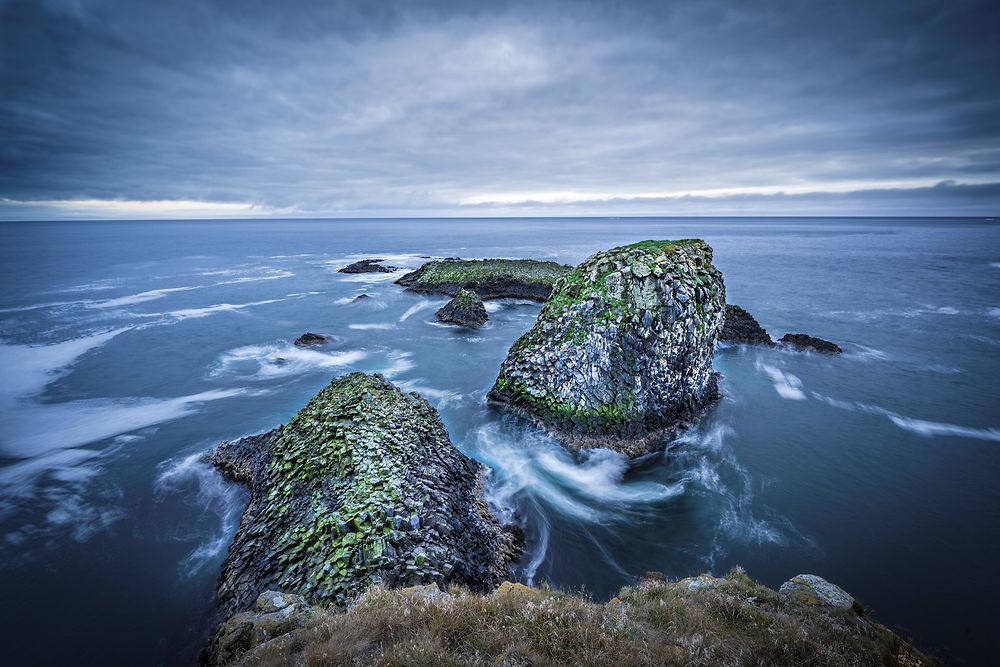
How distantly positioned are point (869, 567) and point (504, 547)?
11584 millimetres

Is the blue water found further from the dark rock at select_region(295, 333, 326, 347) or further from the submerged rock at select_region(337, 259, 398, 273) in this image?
the submerged rock at select_region(337, 259, 398, 273)

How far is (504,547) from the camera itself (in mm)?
13422

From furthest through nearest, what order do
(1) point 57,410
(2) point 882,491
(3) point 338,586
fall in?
(1) point 57,410 → (2) point 882,491 → (3) point 338,586

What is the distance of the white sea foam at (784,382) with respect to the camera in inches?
986

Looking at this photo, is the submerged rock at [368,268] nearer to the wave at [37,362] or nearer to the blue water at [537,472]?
the blue water at [537,472]

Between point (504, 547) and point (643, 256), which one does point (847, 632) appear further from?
point (643, 256)

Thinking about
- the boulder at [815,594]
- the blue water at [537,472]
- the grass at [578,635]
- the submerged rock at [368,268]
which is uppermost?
the submerged rock at [368,268]

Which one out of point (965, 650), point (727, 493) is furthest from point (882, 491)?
point (965, 650)

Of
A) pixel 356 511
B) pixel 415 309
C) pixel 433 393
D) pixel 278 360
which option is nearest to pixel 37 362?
pixel 278 360

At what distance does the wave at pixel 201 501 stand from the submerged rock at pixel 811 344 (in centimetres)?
3822

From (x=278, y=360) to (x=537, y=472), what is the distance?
77.0 ft

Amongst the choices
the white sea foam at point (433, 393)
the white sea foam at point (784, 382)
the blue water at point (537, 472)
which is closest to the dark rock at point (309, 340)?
the blue water at point (537, 472)

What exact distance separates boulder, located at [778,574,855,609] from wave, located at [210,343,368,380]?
28698mm

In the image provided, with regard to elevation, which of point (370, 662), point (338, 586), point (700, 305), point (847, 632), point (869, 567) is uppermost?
point (700, 305)
